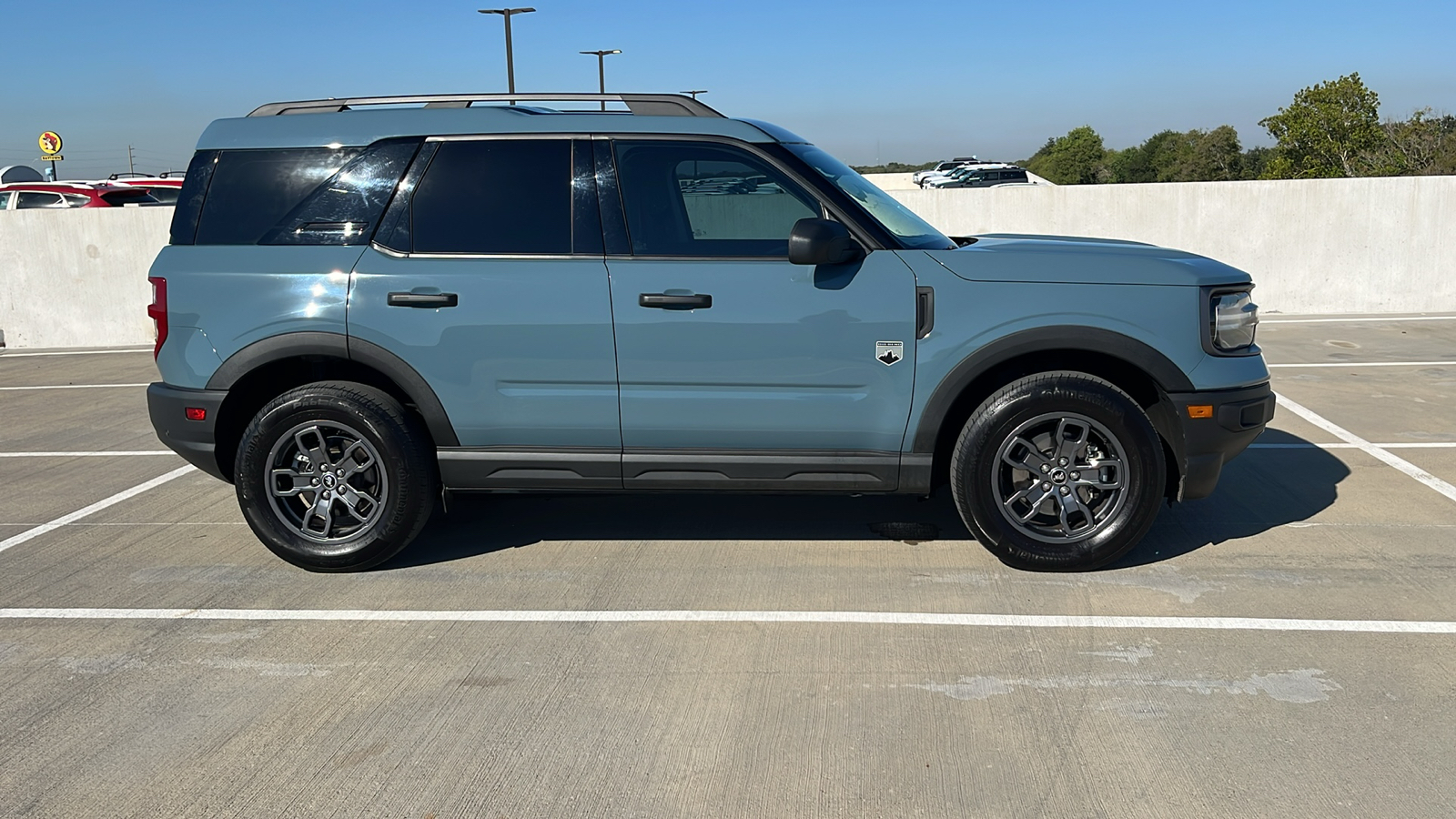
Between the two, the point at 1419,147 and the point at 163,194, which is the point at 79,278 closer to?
the point at 163,194

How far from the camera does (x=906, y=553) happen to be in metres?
5.12

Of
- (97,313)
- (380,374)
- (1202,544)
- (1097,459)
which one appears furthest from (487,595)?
(97,313)

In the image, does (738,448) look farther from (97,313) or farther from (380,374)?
(97,313)

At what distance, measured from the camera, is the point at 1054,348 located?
15.0 feet

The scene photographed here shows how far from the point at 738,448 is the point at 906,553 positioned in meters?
0.97

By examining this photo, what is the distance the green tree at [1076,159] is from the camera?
93125 millimetres

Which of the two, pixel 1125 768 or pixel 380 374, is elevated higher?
pixel 380 374

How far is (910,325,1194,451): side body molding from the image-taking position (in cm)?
457

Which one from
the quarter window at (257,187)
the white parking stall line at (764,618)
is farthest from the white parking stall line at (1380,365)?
the quarter window at (257,187)

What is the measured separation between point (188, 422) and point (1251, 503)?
5.08 meters

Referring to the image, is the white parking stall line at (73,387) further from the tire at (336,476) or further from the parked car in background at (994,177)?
the parked car in background at (994,177)

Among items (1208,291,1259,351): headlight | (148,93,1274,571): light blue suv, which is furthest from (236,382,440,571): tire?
(1208,291,1259,351): headlight

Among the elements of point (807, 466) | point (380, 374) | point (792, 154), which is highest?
point (792, 154)

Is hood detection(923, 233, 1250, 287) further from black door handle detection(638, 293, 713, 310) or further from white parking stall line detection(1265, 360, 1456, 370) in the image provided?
white parking stall line detection(1265, 360, 1456, 370)
